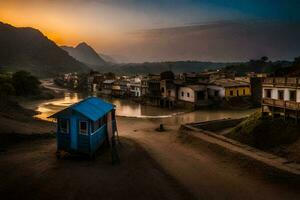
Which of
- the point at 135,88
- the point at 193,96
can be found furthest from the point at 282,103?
the point at 135,88

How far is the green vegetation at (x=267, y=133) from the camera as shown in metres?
25.8

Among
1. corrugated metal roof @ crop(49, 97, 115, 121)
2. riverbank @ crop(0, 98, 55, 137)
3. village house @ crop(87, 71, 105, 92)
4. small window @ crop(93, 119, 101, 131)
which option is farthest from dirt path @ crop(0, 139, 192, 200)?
village house @ crop(87, 71, 105, 92)

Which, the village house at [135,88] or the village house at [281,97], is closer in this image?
the village house at [281,97]

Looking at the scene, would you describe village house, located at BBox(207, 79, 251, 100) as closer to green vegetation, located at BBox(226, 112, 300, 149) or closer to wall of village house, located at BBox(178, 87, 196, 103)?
wall of village house, located at BBox(178, 87, 196, 103)

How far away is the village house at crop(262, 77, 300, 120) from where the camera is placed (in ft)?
96.5

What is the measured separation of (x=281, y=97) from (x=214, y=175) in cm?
1802

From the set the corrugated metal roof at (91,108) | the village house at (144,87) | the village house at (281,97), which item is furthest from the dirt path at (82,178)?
the village house at (144,87)

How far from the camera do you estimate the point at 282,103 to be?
30516mm

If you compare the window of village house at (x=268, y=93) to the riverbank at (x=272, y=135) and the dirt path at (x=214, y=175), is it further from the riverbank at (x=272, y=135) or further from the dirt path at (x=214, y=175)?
the dirt path at (x=214, y=175)

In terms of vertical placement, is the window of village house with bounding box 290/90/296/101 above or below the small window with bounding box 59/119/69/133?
above

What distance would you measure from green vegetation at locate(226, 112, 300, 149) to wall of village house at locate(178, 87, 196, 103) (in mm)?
32860

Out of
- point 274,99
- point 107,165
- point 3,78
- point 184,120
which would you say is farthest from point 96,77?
point 107,165

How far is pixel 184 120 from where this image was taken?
2053 inches

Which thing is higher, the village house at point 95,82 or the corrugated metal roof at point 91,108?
the village house at point 95,82
